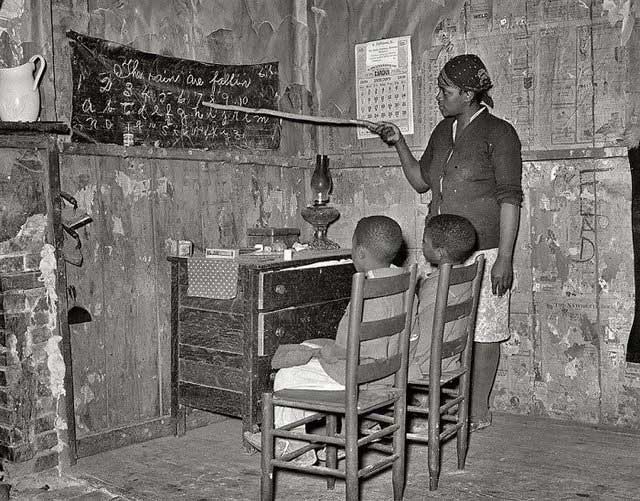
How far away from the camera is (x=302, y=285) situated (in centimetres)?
380

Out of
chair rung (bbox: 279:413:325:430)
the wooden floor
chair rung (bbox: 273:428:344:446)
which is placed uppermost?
chair rung (bbox: 273:428:344:446)

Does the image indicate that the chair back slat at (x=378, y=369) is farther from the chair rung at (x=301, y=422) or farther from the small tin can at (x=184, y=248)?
the small tin can at (x=184, y=248)

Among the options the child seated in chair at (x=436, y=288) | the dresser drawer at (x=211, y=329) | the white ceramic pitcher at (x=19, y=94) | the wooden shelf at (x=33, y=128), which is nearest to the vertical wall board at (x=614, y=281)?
the child seated in chair at (x=436, y=288)

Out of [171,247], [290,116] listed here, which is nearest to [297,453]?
[171,247]

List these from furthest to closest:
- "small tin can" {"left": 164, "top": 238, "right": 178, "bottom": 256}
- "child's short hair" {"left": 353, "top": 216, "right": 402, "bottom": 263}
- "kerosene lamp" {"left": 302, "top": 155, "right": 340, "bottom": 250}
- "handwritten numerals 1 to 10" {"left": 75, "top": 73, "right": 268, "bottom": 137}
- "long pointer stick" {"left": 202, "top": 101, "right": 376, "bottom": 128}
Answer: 1. "kerosene lamp" {"left": 302, "top": 155, "right": 340, "bottom": 250}
2. "long pointer stick" {"left": 202, "top": 101, "right": 376, "bottom": 128}
3. "small tin can" {"left": 164, "top": 238, "right": 178, "bottom": 256}
4. "handwritten numerals 1 to 10" {"left": 75, "top": 73, "right": 268, "bottom": 137}
5. "child's short hair" {"left": 353, "top": 216, "right": 402, "bottom": 263}

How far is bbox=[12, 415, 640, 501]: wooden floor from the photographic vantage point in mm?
3244

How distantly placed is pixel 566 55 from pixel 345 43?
4.33 feet

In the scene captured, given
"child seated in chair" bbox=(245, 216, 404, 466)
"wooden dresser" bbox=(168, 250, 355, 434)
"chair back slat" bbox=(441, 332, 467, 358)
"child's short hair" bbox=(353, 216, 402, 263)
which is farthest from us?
"wooden dresser" bbox=(168, 250, 355, 434)

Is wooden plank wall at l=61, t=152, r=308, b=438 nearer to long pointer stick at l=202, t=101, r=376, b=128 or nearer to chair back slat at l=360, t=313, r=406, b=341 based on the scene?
long pointer stick at l=202, t=101, r=376, b=128

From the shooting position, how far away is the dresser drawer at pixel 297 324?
11.9 feet

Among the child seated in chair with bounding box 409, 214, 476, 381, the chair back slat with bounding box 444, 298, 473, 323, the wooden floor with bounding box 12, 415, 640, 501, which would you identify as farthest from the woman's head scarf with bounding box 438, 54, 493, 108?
the wooden floor with bounding box 12, 415, 640, 501

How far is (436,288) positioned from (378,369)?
615mm

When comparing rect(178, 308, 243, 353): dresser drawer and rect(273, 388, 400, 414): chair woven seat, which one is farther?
rect(178, 308, 243, 353): dresser drawer

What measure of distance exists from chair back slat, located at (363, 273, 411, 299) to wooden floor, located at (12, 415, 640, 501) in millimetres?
939
